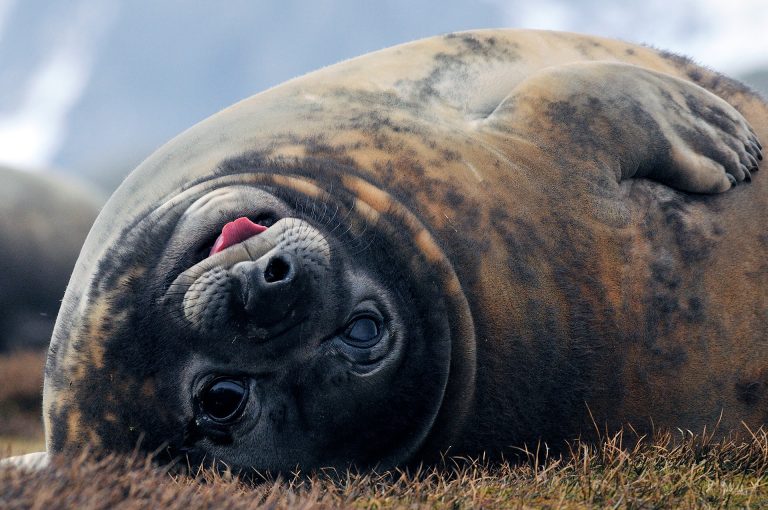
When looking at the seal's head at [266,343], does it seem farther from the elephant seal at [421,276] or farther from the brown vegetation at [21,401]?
the brown vegetation at [21,401]

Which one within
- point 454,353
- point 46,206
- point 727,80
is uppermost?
point 46,206

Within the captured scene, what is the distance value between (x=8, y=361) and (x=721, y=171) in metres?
7.23

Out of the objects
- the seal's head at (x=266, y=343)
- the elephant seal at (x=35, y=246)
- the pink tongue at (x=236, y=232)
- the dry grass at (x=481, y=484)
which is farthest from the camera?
the elephant seal at (x=35, y=246)

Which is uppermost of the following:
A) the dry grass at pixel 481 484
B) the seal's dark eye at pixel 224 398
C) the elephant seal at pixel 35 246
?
the elephant seal at pixel 35 246

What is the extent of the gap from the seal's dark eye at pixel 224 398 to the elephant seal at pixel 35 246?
741 cm

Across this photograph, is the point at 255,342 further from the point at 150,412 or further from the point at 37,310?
the point at 37,310

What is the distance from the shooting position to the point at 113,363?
3.26 metres

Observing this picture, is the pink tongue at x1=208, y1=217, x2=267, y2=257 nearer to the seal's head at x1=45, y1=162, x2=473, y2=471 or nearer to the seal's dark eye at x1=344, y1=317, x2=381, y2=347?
the seal's head at x1=45, y1=162, x2=473, y2=471

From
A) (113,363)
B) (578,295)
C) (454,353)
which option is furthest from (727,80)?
(113,363)

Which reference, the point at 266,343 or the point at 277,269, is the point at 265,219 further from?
the point at 266,343

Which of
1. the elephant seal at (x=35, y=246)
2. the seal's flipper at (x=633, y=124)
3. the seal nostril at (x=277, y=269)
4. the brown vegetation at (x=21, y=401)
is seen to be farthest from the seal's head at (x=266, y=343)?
the elephant seal at (x=35, y=246)

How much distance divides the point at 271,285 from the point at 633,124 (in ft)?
5.60

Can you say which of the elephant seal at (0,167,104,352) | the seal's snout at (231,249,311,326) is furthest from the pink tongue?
the elephant seal at (0,167,104,352)

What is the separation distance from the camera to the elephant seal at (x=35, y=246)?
10.4m
